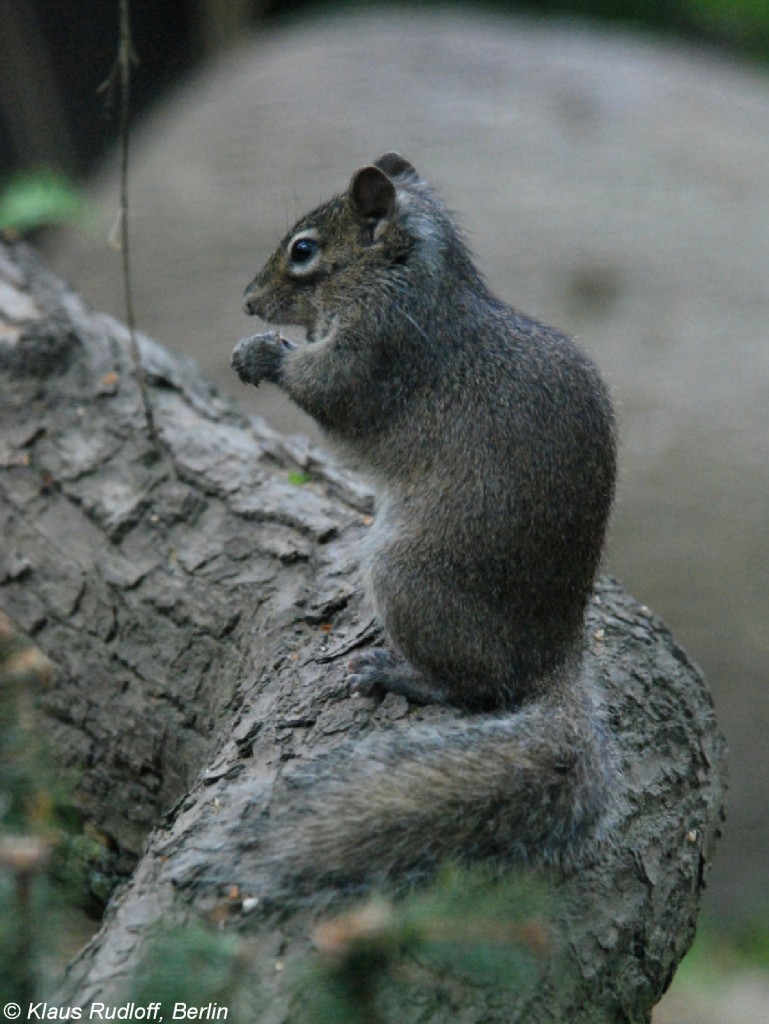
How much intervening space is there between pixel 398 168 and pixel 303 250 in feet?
1.33

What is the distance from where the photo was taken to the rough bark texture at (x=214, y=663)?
235 cm

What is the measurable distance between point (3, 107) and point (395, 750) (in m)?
8.82

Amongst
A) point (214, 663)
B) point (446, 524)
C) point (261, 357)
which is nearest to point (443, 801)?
point (446, 524)

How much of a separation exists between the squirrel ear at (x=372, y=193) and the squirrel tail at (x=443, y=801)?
1.53m

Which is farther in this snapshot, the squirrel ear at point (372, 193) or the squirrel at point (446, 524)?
the squirrel ear at point (372, 193)

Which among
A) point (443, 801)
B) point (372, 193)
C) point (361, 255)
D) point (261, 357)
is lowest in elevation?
point (443, 801)

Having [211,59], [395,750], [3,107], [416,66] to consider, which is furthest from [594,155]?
[395,750]

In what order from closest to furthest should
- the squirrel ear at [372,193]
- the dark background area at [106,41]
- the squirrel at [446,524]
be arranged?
the squirrel at [446,524], the squirrel ear at [372,193], the dark background area at [106,41]

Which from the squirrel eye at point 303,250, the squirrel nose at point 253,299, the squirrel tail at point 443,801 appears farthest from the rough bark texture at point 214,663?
the squirrel eye at point 303,250

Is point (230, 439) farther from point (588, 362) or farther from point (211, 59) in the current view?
point (211, 59)

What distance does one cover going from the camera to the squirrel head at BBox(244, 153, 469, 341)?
3.39m

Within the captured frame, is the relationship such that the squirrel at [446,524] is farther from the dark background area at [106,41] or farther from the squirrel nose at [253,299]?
the dark background area at [106,41]

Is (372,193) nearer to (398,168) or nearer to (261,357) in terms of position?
(398,168)

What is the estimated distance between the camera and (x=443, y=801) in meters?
2.30
